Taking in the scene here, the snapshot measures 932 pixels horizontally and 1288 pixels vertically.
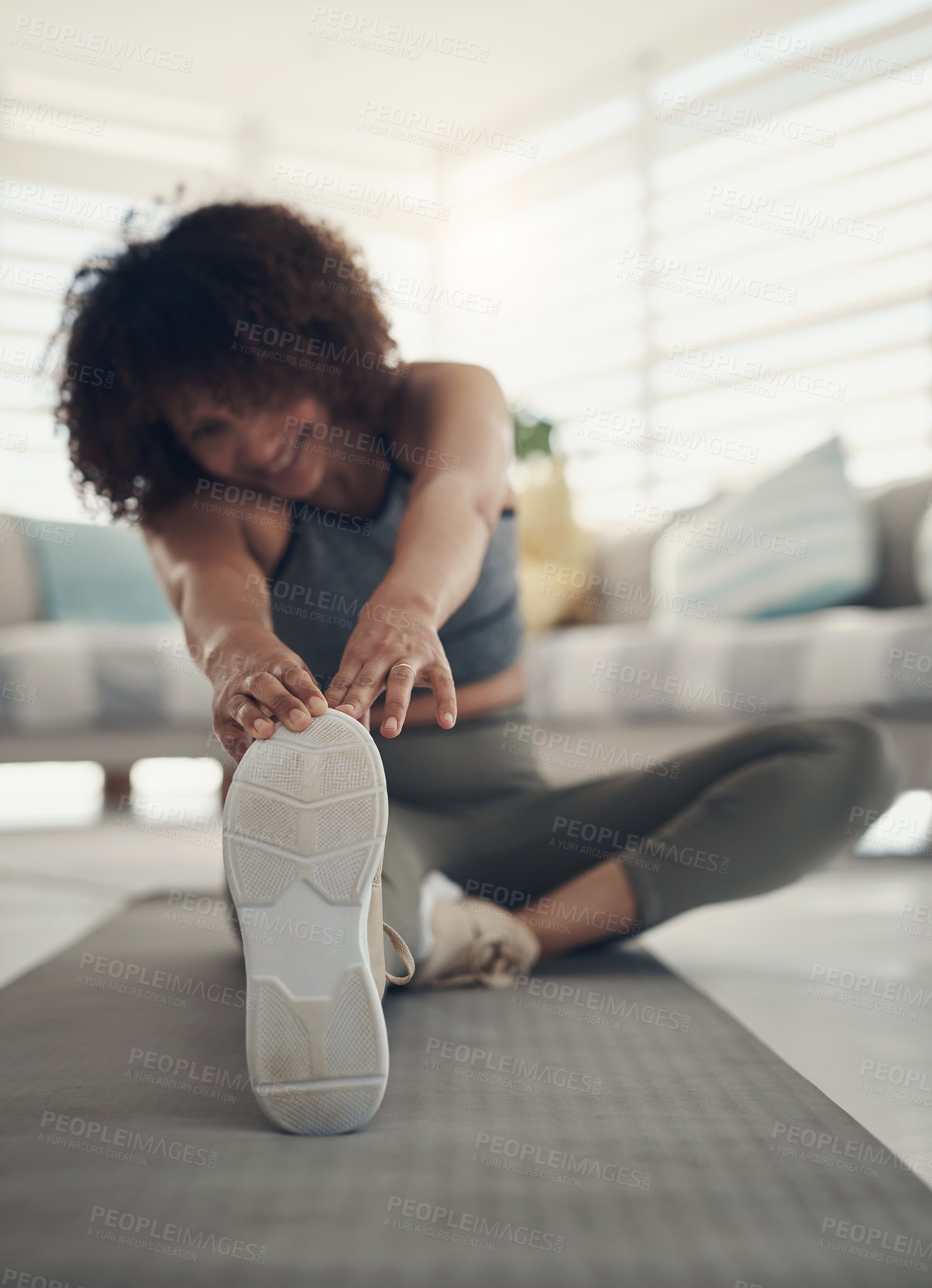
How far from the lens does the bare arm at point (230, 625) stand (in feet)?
2.22

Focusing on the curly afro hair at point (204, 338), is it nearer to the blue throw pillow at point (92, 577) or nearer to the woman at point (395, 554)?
the woman at point (395, 554)

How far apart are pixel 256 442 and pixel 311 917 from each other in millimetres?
565

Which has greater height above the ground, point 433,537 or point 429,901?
point 433,537

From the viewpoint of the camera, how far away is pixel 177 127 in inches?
170

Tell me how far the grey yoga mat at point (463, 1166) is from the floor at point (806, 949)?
0.06 metres

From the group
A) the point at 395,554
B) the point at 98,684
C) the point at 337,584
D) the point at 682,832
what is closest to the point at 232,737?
the point at 395,554

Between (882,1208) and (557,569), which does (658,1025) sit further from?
(557,569)

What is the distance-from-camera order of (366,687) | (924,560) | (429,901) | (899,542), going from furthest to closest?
1. (899,542)
2. (924,560)
3. (429,901)
4. (366,687)

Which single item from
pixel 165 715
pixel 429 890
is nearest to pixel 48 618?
pixel 165 715

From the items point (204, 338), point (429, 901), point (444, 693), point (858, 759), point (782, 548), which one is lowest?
point (429, 901)

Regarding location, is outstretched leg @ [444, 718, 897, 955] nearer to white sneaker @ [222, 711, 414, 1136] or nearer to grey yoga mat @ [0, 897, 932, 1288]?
grey yoga mat @ [0, 897, 932, 1288]

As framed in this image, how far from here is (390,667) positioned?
27.7 inches

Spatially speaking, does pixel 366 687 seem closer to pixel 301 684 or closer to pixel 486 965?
pixel 301 684

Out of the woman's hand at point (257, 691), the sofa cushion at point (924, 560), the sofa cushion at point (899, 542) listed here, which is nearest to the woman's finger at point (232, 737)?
the woman's hand at point (257, 691)
